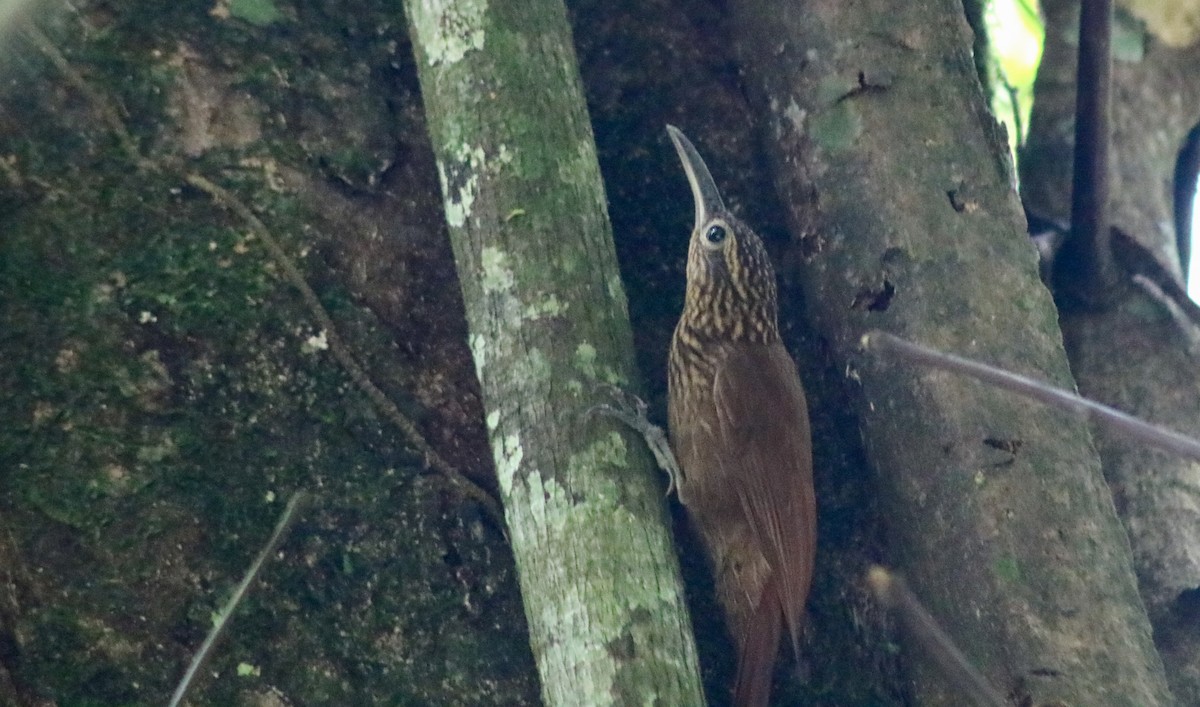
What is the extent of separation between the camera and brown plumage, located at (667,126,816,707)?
2.91m

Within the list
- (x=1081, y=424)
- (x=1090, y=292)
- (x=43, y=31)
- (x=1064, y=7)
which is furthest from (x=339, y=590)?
(x=1064, y=7)

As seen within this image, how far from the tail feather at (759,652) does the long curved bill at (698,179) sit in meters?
0.95

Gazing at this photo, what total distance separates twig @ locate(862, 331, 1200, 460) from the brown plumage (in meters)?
1.25

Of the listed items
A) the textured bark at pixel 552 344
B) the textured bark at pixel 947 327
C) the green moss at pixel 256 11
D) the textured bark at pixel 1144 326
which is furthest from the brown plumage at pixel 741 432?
the green moss at pixel 256 11

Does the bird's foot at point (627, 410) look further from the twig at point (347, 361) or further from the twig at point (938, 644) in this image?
the twig at point (938, 644)


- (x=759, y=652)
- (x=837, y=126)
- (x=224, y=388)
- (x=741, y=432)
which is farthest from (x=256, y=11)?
(x=759, y=652)

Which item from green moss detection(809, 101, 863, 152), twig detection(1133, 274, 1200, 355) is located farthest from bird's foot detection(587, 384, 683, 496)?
twig detection(1133, 274, 1200, 355)

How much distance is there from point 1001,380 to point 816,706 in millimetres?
1455

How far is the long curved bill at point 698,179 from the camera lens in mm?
3045

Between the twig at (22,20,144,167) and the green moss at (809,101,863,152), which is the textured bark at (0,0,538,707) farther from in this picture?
the green moss at (809,101,863,152)

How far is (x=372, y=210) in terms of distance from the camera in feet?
8.88

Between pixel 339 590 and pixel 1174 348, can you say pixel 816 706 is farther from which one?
pixel 1174 348

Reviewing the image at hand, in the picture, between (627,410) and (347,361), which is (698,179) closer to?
(627,410)

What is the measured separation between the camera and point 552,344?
2289mm
